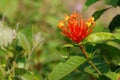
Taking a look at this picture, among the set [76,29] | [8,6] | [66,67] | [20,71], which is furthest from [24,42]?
[8,6]

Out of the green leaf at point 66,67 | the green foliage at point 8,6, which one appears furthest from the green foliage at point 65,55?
the green foliage at point 8,6

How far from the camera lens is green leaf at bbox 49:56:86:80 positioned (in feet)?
6.26

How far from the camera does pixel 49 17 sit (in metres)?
4.70

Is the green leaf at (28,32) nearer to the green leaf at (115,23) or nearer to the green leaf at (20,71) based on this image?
the green leaf at (20,71)

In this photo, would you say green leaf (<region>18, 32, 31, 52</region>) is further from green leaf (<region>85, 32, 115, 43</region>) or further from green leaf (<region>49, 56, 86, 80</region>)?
green leaf (<region>85, 32, 115, 43</region>)

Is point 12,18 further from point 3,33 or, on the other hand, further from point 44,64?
point 3,33

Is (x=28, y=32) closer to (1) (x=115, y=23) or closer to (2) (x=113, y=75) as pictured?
(1) (x=115, y=23)

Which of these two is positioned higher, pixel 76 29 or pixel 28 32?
pixel 76 29

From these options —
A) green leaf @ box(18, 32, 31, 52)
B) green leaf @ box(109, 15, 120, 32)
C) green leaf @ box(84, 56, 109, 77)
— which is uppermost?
green leaf @ box(109, 15, 120, 32)

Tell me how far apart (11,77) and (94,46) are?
1.23ft

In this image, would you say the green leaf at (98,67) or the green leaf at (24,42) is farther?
the green leaf at (24,42)

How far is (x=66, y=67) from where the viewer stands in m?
1.92

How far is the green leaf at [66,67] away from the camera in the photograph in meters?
1.91

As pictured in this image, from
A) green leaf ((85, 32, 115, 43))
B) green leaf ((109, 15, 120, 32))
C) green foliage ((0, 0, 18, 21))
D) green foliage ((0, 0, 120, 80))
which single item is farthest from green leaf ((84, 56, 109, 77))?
green foliage ((0, 0, 18, 21))
